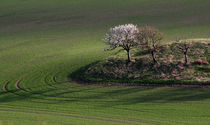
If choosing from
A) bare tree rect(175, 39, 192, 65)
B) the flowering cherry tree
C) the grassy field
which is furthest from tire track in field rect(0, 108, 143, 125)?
bare tree rect(175, 39, 192, 65)

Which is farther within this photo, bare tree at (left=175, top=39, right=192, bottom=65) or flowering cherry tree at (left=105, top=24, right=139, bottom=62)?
flowering cherry tree at (left=105, top=24, right=139, bottom=62)

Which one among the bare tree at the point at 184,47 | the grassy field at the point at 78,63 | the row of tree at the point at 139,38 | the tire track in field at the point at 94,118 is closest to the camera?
the tire track in field at the point at 94,118

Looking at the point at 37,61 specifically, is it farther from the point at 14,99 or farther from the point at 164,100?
the point at 164,100

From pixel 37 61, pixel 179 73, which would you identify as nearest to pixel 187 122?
pixel 179 73

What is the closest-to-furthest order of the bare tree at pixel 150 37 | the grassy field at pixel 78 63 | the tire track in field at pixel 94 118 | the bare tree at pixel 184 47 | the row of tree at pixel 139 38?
the tire track in field at pixel 94 118 → the grassy field at pixel 78 63 → the bare tree at pixel 184 47 → the bare tree at pixel 150 37 → the row of tree at pixel 139 38

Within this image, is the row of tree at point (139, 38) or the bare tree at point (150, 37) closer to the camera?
the bare tree at point (150, 37)

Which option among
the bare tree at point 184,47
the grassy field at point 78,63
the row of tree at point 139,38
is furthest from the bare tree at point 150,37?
the grassy field at point 78,63

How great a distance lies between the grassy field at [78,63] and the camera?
38062 millimetres

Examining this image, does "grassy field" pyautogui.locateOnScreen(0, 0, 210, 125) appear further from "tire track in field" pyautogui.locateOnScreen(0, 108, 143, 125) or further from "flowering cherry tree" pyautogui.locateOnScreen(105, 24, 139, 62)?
"flowering cherry tree" pyautogui.locateOnScreen(105, 24, 139, 62)

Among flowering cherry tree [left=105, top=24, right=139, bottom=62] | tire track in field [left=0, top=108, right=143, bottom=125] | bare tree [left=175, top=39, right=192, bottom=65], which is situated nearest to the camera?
tire track in field [left=0, top=108, right=143, bottom=125]

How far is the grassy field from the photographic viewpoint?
125ft

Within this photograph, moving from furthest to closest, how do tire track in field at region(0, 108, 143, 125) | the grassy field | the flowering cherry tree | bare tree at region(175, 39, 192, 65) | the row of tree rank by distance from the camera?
the flowering cherry tree < the row of tree < bare tree at region(175, 39, 192, 65) < the grassy field < tire track in field at region(0, 108, 143, 125)

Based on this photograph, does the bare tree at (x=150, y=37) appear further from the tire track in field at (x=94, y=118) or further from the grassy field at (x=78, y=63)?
the tire track in field at (x=94, y=118)

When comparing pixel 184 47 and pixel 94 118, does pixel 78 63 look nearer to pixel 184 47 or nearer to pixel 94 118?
pixel 184 47
